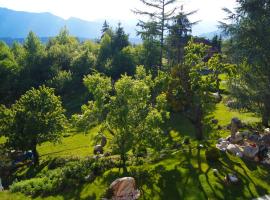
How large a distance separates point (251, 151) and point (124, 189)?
1184cm

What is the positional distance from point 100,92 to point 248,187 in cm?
1387

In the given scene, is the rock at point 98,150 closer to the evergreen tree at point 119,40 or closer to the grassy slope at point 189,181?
the grassy slope at point 189,181

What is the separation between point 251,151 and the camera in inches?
1207

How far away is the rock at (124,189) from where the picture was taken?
25.5 metres

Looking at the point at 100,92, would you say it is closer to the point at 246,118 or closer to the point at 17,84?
the point at 246,118

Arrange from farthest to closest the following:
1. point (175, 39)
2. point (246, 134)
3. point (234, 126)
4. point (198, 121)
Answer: point (175, 39), point (234, 126), point (198, 121), point (246, 134)

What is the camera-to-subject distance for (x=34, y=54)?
273ft

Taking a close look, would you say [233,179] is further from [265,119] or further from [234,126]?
[265,119]

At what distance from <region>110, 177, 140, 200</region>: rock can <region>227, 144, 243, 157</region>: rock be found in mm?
9983

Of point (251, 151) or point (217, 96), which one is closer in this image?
point (251, 151)

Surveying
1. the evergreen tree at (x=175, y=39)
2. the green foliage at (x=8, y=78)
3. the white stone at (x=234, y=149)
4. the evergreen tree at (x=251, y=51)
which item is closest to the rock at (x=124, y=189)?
the white stone at (x=234, y=149)

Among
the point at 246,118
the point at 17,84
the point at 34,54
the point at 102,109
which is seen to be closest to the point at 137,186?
the point at 102,109

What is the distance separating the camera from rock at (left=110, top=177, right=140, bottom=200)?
25516 mm

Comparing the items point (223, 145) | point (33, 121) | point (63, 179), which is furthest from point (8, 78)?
point (223, 145)
